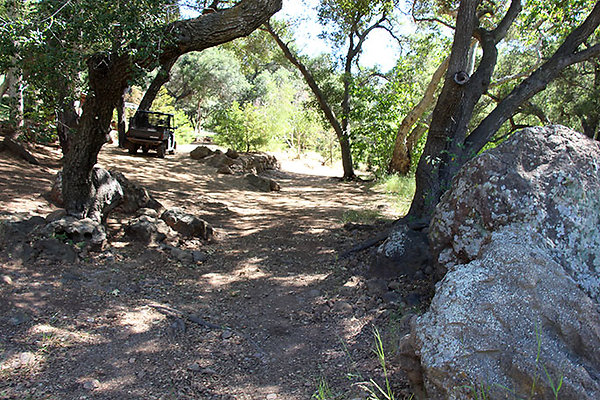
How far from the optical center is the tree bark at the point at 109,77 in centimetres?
516

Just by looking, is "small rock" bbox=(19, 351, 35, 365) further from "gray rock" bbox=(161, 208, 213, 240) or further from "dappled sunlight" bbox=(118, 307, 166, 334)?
"gray rock" bbox=(161, 208, 213, 240)

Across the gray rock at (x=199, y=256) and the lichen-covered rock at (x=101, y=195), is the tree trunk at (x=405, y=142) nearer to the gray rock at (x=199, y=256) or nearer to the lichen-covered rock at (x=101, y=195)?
the gray rock at (x=199, y=256)

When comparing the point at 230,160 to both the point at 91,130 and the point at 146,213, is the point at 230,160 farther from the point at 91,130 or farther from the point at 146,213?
the point at 91,130

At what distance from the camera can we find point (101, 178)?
6090 mm

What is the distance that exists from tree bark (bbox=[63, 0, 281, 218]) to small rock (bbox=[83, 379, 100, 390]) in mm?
3297

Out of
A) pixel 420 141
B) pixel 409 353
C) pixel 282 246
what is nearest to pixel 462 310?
pixel 409 353

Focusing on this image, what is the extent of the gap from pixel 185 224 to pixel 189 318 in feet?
Result: 8.49

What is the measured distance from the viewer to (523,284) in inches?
89.0

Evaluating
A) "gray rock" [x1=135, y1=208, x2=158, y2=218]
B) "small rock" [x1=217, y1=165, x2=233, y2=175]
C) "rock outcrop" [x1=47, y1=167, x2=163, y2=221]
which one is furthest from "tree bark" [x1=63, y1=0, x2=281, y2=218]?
"small rock" [x1=217, y1=165, x2=233, y2=175]

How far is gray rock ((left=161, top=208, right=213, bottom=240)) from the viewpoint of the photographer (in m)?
6.26

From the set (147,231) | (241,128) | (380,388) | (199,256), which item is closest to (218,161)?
(241,128)

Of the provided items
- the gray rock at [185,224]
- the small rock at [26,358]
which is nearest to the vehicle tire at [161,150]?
the gray rock at [185,224]

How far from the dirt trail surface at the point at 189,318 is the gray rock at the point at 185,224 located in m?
0.21

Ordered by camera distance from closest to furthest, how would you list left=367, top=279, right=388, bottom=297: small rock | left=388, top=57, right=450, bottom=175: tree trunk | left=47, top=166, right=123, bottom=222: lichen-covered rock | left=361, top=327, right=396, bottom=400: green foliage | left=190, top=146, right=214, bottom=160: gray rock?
1. left=361, top=327, right=396, bottom=400: green foliage
2. left=367, top=279, right=388, bottom=297: small rock
3. left=47, top=166, right=123, bottom=222: lichen-covered rock
4. left=388, top=57, right=450, bottom=175: tree trunk
5. left=190, top=146, right=214, bottom=160: gray rock
